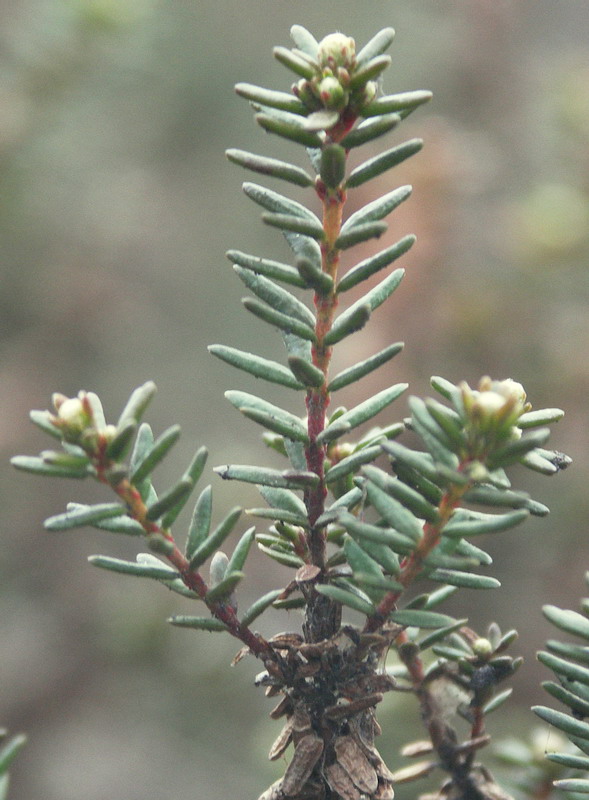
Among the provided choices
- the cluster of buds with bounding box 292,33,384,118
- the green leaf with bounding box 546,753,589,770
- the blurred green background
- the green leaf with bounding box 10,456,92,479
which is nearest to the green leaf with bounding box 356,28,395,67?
the cluster of buds with bounding box 292,33,384,118

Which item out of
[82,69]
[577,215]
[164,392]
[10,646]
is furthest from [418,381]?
[164,392]

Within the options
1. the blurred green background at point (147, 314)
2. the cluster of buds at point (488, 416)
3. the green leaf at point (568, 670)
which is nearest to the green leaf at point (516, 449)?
the cluster of buds at point (488, 416)

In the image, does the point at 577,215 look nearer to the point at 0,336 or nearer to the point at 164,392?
the point at 0,336

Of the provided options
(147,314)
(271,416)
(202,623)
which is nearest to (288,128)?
(271,416)

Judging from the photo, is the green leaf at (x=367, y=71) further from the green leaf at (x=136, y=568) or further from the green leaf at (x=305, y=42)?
the green leaf at (x=136, y=568)

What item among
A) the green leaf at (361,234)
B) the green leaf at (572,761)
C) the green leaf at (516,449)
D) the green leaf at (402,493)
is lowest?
the green leaf at (572,761)
